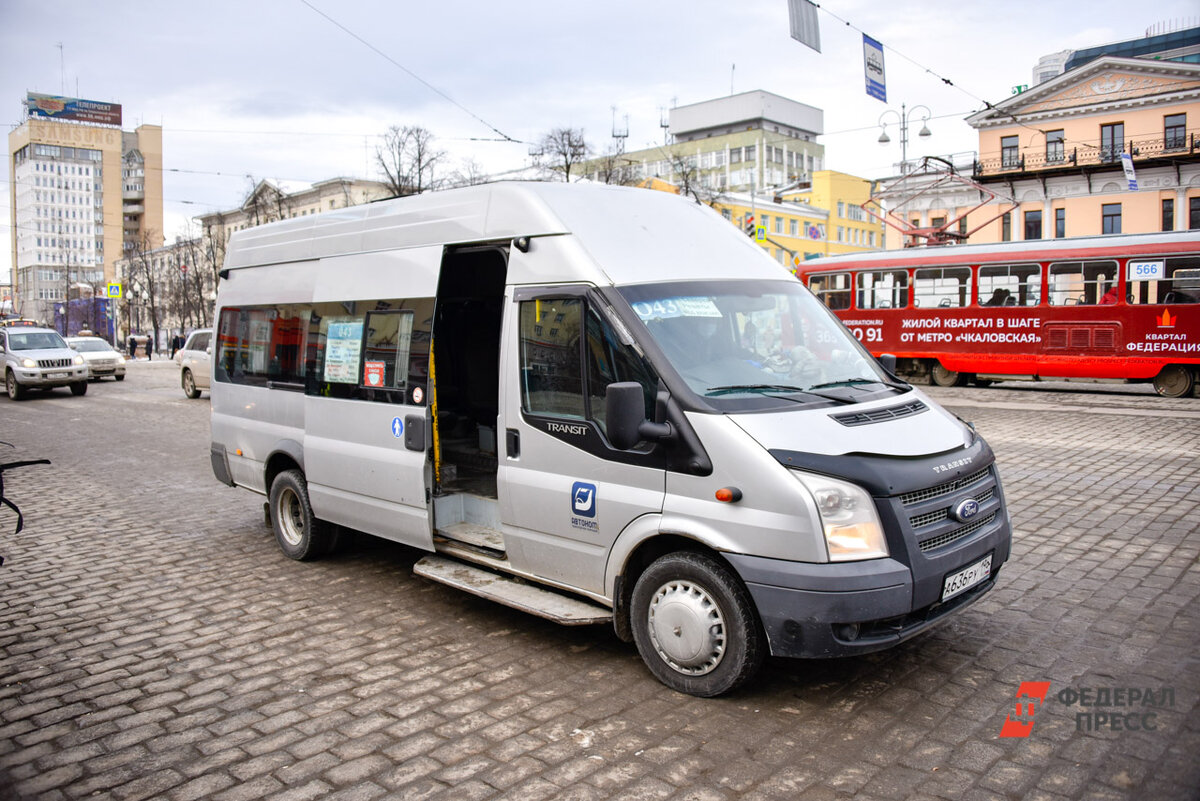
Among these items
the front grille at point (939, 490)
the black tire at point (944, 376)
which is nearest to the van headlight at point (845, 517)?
the front grille at point (939, 490)

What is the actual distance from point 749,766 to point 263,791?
2.00m

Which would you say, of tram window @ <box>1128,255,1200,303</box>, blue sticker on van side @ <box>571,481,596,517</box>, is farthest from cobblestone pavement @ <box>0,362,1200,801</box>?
tram window @ <box>1128,255,1200,303</box>

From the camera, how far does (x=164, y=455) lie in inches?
520

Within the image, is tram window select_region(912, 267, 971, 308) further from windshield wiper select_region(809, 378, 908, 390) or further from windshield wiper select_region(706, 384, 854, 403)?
windshield wiper select_region(706, 384, 854, 403)

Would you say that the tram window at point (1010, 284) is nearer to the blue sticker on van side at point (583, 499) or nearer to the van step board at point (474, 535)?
the van step board at point (474, 535)

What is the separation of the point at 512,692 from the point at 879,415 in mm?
2341

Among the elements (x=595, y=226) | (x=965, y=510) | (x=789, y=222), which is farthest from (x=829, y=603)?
(x=789, y=222)

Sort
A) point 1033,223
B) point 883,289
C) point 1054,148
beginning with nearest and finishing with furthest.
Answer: point 883,289 < point 1054,148 < point 1033,223

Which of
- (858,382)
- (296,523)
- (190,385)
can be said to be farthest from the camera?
(190,385)

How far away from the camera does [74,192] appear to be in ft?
469

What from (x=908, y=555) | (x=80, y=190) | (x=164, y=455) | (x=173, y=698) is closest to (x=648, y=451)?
Result: (x=908, y=555)

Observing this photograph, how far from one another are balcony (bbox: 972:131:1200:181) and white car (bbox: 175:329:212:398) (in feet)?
153

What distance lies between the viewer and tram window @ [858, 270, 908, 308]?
2439 centimetres

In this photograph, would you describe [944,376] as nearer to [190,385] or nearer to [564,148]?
[190,385]
